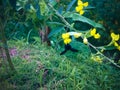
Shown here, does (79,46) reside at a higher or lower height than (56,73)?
higher

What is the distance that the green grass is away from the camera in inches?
85.1

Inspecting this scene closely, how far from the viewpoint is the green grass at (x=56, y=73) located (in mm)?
2162

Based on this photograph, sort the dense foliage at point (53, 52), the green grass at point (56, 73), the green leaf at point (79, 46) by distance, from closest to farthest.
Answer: the dense foliage at point (53, 52) < the green grass at point (56, 73) < the green leaf at point (79, 46)

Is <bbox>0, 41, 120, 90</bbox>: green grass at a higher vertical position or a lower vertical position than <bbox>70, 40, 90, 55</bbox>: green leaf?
lower

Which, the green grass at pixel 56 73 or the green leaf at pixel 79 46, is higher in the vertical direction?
the green leaf at pixel 79 46

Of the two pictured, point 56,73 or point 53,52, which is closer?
point 56,73

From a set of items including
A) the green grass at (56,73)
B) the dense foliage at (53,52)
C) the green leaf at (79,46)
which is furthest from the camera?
the green leaf at (79,46)

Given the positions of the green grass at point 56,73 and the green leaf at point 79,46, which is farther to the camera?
the green leaf at point 79,46

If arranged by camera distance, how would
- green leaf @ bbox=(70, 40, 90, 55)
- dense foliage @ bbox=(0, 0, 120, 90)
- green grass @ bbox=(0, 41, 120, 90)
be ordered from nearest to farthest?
dense foliage @ bbox=(0, 0, 120, 90)
green grass @ bbox=(0, 41, 120, 90)
green leaf @ bbox=(70, 40, 90, 55)

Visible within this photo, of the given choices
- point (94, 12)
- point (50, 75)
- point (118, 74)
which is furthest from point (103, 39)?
point (50, 75)

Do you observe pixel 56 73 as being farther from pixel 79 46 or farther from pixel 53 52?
pixel 79 46

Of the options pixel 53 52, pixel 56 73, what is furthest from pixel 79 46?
pixel 56 73

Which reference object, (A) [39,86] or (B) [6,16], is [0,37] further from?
(A) [39,86]

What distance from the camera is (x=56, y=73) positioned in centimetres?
232
